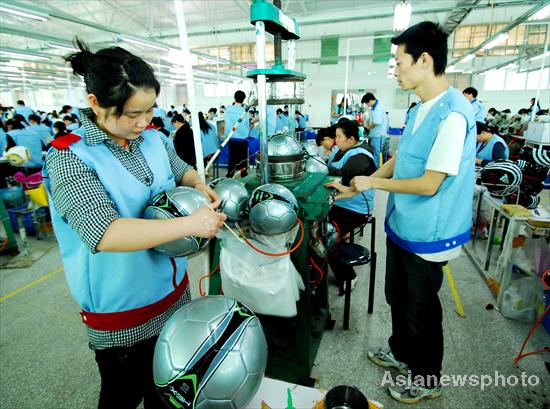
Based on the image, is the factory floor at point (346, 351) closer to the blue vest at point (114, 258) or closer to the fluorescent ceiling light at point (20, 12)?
the blue vest at point (114, 258)

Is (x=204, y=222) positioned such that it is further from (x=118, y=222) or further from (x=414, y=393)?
(x=414, y=393)

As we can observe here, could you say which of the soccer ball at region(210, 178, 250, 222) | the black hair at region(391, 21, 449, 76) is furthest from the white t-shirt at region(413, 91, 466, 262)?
the soccer ball at region(210, 178, 250, 222)

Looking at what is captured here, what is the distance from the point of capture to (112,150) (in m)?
0.95

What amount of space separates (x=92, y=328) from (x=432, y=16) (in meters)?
13.6

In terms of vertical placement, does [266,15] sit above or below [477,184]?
above

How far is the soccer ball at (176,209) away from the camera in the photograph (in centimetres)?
99

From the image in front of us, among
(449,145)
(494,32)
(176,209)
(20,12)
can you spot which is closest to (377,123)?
(449,145)

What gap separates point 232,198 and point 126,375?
88 cm

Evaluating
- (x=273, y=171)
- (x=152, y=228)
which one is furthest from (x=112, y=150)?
(x=273, y=171)

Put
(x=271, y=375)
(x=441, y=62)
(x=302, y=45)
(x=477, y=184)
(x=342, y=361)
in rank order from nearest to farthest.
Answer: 1. (x=441, y=62)
2. (x=271, y=375)
3. (x=342, y=361)
4. (x=477, y=184)
5. (x=302, y=45)

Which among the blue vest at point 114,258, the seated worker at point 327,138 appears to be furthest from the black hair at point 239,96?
the blue vest at point 114,258

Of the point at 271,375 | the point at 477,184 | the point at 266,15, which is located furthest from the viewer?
the point at 477,184

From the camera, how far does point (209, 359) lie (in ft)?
2.61

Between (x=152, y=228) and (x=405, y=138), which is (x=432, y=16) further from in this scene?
(x=152, y=228)
